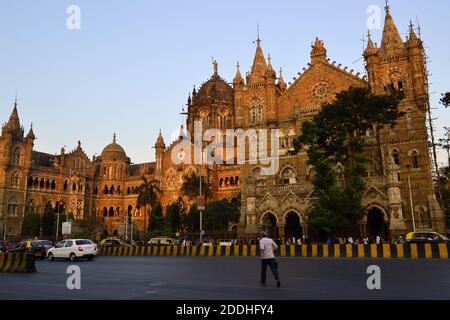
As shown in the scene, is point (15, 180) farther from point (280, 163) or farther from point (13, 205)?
point (280, 163)

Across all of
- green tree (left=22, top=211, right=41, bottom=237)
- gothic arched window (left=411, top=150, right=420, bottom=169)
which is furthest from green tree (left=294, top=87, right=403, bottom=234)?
green tree (left=22, top=211, right=41, bottom=237)

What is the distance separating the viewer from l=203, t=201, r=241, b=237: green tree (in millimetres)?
52312

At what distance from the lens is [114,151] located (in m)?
81.6

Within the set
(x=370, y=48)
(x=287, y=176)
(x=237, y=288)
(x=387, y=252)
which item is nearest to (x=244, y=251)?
(x=387, y=252)

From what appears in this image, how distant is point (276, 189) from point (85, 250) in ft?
75.1

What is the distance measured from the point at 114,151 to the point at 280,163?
143 ft

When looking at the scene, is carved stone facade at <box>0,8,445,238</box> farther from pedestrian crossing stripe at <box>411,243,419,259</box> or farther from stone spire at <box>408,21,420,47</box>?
pedestrian crossing stripe at <box>411,243,419,259</box>

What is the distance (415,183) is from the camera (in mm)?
40969

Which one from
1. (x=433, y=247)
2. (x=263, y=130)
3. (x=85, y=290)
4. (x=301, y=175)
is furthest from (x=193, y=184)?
(x=85, y=290)

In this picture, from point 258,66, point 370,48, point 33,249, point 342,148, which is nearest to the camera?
point 33,249

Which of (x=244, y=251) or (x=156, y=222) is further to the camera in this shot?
(x=156, y=222)

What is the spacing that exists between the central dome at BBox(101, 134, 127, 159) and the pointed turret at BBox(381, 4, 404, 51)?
2150 inches

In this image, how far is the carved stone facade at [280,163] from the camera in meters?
40.4
